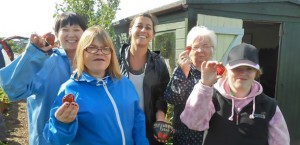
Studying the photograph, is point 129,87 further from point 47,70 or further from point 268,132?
point 268,132

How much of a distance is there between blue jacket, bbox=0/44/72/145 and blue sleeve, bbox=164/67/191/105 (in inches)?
31.5

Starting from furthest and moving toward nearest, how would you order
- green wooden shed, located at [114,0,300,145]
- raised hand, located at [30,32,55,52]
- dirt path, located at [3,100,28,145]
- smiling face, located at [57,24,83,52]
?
dirt path, located at [3,100,28,145] → green wooden shed, located at [114,0,300,145] → smiling face, located at [57,24,83,52] → raised hand, located at [30,32,55,52]

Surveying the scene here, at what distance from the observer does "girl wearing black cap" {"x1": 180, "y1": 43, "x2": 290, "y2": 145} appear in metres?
1.87

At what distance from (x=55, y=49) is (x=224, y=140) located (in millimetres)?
1393

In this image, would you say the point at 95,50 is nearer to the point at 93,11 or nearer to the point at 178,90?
the point at 178,90

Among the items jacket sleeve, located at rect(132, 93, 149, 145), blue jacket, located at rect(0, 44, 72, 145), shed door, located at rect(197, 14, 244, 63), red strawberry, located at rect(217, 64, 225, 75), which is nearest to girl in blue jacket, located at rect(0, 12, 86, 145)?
blue jacket, located at rect(0, 44, 72, 145)

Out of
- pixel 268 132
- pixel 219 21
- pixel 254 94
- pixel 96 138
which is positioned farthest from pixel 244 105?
pixel 219 21

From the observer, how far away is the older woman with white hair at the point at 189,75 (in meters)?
2.24

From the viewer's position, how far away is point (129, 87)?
2020mm

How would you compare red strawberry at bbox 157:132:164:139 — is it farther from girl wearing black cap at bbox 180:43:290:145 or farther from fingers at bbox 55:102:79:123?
fingers at bbox 55:102:79:123

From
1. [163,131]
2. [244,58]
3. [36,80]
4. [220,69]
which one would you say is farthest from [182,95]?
[36,80]

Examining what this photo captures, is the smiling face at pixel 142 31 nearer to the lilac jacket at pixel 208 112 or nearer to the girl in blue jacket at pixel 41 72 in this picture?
the girl in blue jacket at pixel 41 72

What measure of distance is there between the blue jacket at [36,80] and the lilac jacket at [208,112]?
3.12 feet

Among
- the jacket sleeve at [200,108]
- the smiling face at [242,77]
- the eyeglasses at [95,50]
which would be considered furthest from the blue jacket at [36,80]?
the smiling face at [242,77]
